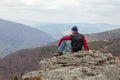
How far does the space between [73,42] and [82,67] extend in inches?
135

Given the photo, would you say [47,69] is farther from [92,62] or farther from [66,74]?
[92,62]

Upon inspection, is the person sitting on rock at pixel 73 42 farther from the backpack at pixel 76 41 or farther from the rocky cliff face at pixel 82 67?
the rocky cliff face at pixel 82 67

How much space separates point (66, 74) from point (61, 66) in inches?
55.9

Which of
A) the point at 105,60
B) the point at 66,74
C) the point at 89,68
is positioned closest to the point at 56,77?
the point at 66,74

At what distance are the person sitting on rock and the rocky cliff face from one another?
1.27m

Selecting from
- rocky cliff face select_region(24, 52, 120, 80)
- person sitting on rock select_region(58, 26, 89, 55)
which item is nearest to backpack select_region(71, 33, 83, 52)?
person sitting on rock select_region(58, 26, 89, 55)

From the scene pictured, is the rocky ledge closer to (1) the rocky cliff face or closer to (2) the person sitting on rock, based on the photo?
(1) the rocky cliff face

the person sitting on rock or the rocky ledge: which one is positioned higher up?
the person sitting on rock

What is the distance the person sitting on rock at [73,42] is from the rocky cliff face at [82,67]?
49.8 inches

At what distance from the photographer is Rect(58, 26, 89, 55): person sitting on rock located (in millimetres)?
23188

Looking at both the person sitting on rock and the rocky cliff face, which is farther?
the person sitting on rock

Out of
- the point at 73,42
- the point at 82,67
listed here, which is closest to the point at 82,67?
the point at 82,67

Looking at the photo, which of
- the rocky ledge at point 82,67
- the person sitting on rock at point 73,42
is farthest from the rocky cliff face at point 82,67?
the person sitting on rock at point 73,42

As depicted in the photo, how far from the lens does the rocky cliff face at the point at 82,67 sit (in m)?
20.1
